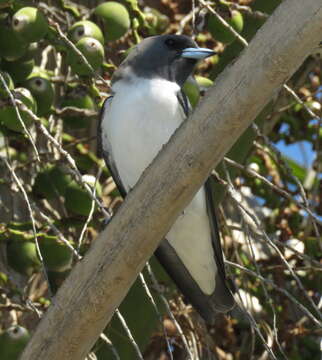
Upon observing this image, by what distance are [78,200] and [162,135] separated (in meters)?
0.34

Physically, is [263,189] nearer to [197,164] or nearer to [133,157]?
[133,157]

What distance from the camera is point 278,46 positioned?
136 cm

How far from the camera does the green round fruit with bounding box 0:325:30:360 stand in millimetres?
1865

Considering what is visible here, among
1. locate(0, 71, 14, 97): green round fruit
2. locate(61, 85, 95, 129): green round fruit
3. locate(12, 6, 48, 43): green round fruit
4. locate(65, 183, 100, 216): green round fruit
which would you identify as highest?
locate(12, 6, 48, 43): green round fruit

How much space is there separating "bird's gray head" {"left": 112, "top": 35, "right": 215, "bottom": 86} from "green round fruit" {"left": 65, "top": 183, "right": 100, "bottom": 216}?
352 millimetres

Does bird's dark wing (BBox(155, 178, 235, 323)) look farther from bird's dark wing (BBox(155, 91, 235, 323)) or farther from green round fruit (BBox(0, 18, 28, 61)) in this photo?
green round fruit (BBox(0, 18, 28, 61))

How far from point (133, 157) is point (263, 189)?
0.57 m

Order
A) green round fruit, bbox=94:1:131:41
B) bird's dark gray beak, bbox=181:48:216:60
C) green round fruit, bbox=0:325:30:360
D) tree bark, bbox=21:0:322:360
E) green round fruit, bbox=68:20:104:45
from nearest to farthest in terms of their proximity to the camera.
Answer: tree bark, bbox=21:0:322:360 < green round fruit, bbox=0:325:30:360 < green round fruit, bbox=68:20:104:45 < green round fruit, bbox=94:1:131:41 < bird's dark gray beak, bbox=181:48:216:60

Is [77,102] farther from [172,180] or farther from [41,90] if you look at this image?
[172,180]

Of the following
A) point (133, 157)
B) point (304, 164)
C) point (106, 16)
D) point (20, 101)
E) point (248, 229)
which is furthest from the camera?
point (304, 164)

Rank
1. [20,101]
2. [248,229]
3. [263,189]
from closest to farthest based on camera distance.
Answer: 1. [20,101]
2. [248,229]
3. [263,189]

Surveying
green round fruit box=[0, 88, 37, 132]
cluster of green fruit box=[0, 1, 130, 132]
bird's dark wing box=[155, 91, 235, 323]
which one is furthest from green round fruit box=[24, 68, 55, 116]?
bird's dark wing box=[155, 91, 235, 323]

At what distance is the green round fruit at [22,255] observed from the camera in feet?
6.42

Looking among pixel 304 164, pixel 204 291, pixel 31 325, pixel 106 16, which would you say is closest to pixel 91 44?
pixel 106 16
